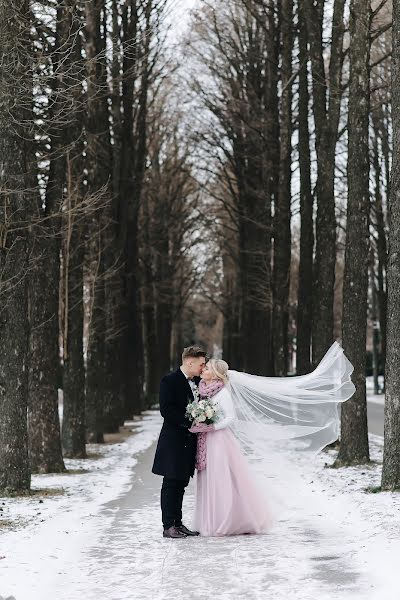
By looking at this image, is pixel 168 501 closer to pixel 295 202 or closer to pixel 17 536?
pixel 17 536

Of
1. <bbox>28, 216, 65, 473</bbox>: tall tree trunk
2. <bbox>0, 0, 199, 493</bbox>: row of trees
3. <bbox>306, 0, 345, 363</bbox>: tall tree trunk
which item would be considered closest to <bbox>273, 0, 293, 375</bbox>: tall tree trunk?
<bbox>0, 0, 199, 493</bbox>: row of trees

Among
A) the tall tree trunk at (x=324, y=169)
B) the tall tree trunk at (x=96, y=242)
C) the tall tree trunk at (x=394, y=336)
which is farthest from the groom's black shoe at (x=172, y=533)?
the tall tree trunk at (x=96, y=242)

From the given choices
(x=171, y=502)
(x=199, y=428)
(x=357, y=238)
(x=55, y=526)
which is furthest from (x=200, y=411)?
(x=357, y=238)

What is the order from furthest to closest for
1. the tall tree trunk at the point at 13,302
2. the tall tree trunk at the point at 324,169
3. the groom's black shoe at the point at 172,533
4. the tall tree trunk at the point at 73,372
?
1. the tall tree trunk at the point at 73,372
2. the tall tree trunk at the point at 324,169
3. the tall tree trunk at the point at 13,302
4. the groom's black shoe at the point at 172,533

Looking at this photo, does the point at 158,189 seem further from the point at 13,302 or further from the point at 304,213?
the point at 13,302

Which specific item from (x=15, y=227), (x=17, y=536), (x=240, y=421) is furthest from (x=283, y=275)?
(x=17, y=536)

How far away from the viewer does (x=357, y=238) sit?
16328 millimetres

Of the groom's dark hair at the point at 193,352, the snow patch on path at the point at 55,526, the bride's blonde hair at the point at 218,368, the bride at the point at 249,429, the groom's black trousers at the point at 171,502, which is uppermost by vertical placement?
the groom's dark hair at the point at 193,352

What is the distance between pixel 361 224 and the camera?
16297 millimetres

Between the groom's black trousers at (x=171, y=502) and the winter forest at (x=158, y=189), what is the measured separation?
335cm

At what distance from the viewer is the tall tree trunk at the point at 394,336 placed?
12.5m

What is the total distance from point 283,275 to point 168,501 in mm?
15977

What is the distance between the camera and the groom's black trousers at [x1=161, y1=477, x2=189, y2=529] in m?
10.4

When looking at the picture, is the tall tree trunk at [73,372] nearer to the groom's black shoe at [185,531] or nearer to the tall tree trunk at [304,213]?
the tall tree trunk at [304,213]
